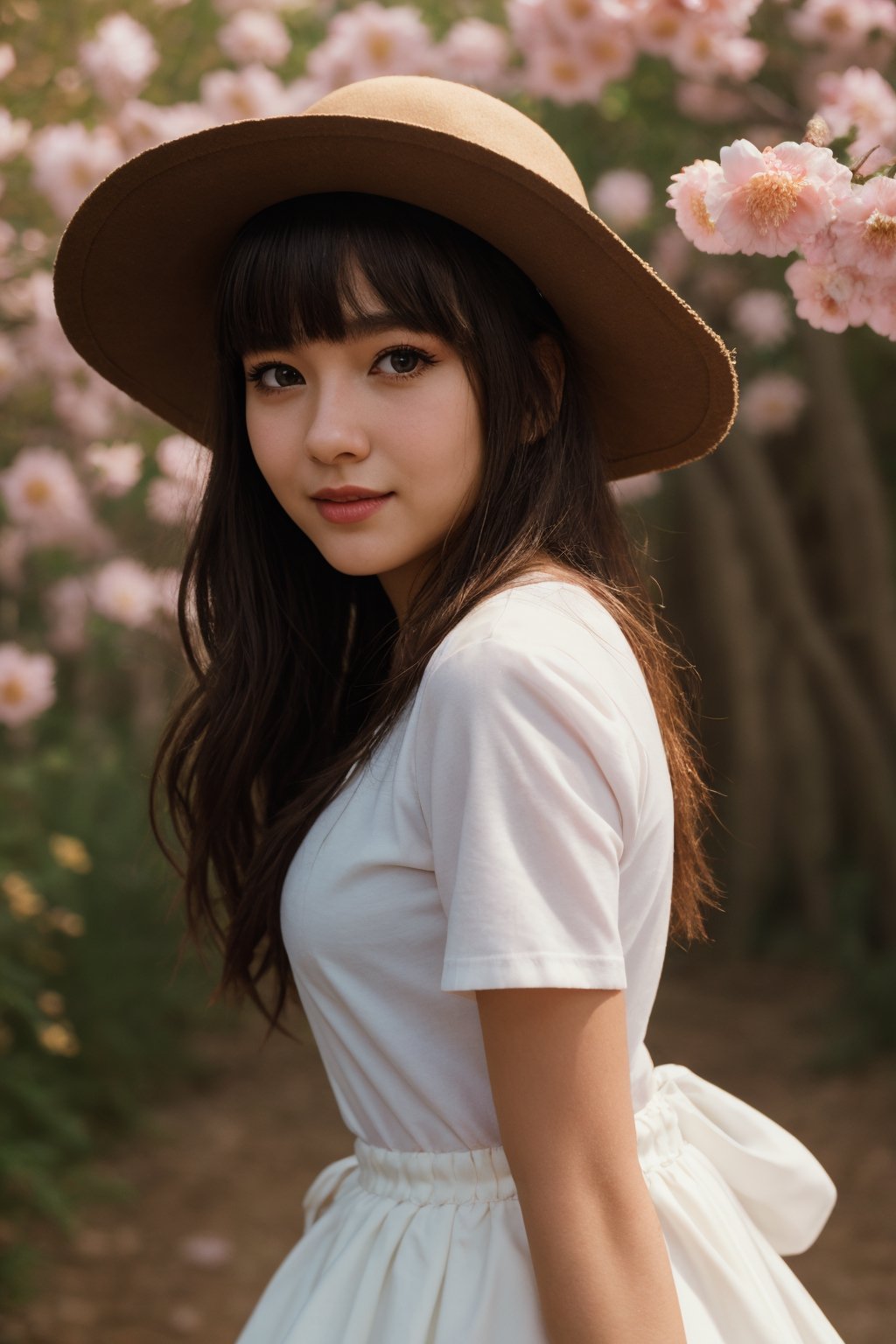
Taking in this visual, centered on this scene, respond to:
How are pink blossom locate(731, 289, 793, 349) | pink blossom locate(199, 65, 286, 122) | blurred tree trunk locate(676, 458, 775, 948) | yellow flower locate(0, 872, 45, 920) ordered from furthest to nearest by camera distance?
blurred tree trunk locate(676, 458, 775, 948), pink blossom locate(731, 289, 793, 349), pink blossom locate(199, 65, 286, 122), yellow flower locate(0, 872, 45, 920)

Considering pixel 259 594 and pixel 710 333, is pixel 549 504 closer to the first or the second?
pixel 710 333

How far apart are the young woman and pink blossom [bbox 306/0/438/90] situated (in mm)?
1927

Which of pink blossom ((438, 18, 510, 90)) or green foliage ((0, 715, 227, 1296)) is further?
pink blossom ((438, 18, 510, 90))

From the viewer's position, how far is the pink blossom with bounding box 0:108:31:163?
9.64 ft

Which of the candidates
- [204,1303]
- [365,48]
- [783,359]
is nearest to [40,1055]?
[204,1303]

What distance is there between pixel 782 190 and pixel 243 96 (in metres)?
2.32

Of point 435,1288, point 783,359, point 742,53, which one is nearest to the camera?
point 435,1288

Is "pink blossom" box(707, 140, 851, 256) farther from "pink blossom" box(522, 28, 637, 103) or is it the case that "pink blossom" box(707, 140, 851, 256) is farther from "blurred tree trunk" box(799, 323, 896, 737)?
"blurred tree trunk" box(799, 323, 896, 737)

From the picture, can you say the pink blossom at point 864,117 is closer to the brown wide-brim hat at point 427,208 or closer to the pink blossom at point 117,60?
the brown wide-brim hat at point 427,208

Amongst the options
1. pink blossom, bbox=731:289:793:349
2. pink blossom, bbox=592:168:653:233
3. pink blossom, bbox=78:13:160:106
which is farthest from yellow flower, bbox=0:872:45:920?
pink blossom, bbox=731:289:793:349

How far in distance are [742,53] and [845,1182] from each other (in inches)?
119

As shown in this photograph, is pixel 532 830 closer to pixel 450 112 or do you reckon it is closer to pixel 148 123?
pixel 450 112

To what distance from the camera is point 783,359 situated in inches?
210

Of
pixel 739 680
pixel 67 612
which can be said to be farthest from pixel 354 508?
pixel 739 680
